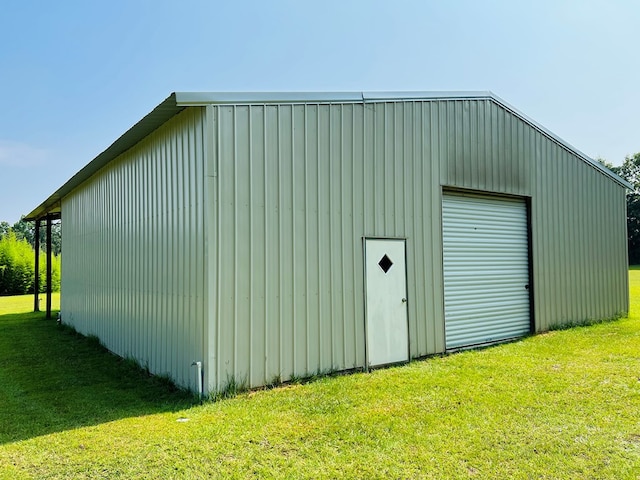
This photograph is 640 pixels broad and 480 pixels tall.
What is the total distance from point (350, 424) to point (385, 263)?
278 centimetres

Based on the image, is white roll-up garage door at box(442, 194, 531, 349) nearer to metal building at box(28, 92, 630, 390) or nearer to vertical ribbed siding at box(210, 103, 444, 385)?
metal building at box(28, 92, 630, 390)

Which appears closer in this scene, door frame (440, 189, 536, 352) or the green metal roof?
the green metal roof

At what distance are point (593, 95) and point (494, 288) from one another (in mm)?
4871

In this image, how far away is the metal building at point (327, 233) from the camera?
201 inches

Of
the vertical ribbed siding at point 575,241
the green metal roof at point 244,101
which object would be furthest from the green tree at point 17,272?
the vertical ribbed siding at point 575,241

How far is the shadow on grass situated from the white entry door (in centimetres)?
253

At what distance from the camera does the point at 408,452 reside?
3428 mm

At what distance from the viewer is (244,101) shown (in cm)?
520

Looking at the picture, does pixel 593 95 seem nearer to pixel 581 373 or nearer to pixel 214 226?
pixel 581 373

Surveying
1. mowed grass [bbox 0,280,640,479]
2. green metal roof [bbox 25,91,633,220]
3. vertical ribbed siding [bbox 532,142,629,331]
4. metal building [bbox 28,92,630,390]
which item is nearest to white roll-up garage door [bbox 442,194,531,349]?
metal building [bbox 28,92,630,390]

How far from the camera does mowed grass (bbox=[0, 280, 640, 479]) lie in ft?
10.5

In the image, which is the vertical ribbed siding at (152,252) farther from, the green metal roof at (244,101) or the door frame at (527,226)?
the door frame at (527,226)

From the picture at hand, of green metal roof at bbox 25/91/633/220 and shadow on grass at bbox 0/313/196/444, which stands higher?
green metal roof at bbox 25/91/633/220

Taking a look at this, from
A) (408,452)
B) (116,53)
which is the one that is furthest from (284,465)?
(116,53)
